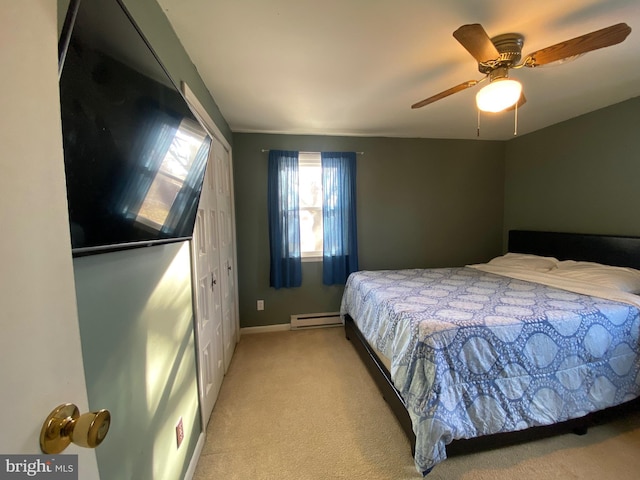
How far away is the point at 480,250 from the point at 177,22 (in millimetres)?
4124

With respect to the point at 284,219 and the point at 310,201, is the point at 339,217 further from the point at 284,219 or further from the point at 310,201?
the point at 284,219

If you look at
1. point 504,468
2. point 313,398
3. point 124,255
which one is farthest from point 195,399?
point 504,468

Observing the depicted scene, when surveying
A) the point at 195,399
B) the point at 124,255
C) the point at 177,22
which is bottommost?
the point at 195,399

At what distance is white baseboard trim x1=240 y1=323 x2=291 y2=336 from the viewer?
3229 mm

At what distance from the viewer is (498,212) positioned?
12.2 feet

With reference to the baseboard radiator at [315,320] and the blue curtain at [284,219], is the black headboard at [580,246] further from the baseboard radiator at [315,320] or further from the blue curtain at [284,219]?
the blue curtain at [284,219]

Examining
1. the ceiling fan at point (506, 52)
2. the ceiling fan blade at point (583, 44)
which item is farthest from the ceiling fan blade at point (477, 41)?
the ceiling fan blade at point (583, 44)

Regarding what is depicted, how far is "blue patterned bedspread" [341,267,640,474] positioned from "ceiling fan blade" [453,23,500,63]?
1511 millimetres

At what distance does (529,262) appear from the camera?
2.88 m

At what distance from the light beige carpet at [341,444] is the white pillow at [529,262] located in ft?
4.34

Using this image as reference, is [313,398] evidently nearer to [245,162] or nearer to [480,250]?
[245,162]

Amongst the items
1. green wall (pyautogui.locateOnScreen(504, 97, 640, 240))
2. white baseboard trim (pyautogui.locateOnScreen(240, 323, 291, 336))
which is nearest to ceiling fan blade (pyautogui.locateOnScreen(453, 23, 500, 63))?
green wall (pyautogui.locateOnScreen(504, 97, 640, 240))

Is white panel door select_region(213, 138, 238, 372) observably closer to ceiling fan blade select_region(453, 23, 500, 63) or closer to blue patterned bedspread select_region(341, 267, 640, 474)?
blue patterned bedspread select_region(341, 267, 640, 474)

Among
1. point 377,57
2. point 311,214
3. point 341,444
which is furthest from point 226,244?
point 377,57
